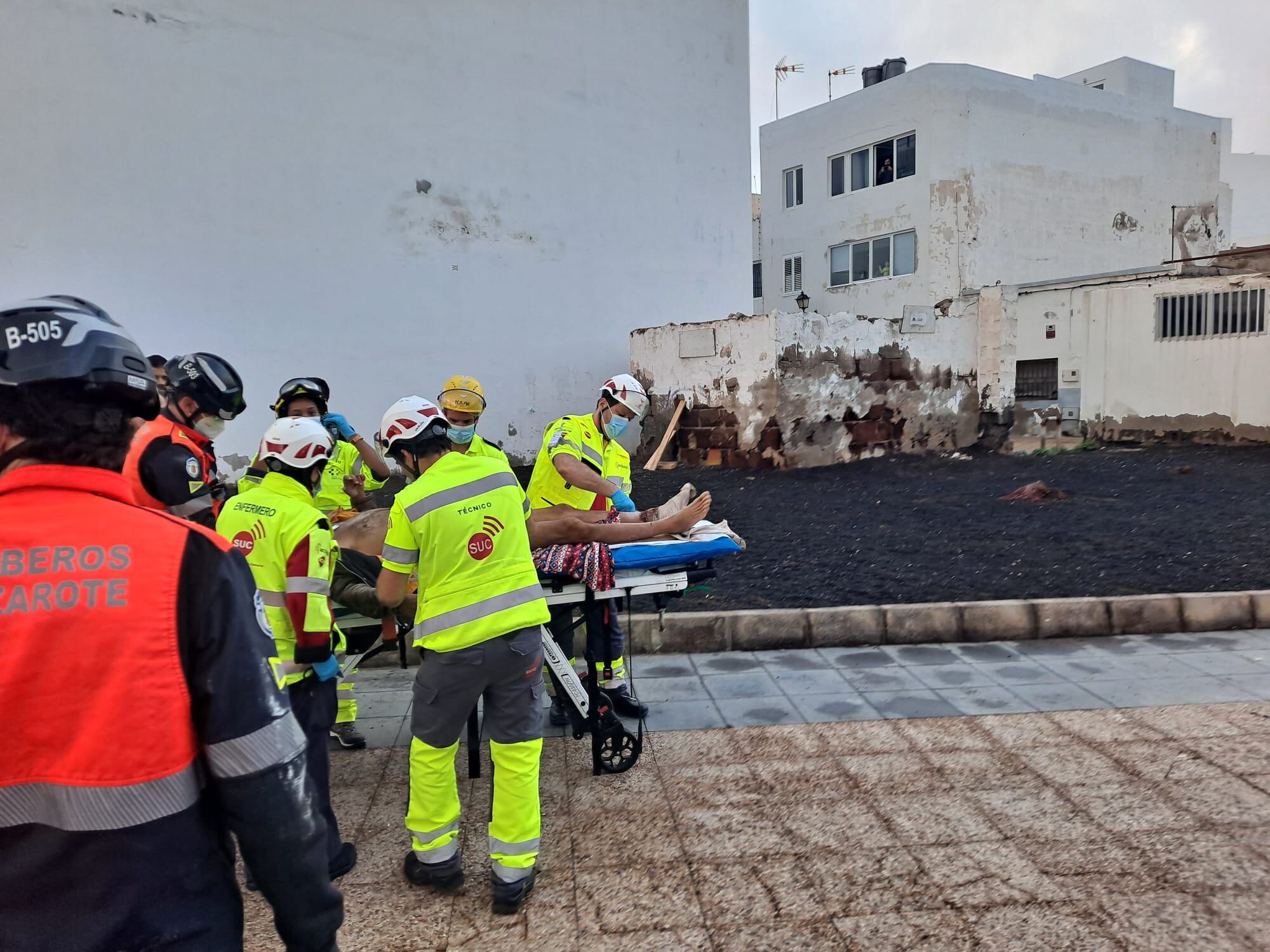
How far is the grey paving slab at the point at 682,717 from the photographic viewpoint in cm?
433

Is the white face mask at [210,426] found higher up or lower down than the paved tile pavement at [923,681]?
higher up

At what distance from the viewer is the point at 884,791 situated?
3.55m

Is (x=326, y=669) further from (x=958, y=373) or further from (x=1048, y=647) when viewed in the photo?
(x=958, y=373)

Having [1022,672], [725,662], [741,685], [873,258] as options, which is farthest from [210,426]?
[873,258]

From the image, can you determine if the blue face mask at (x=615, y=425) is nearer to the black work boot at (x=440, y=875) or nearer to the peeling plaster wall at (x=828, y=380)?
the black work boot at (x=440, y=875)

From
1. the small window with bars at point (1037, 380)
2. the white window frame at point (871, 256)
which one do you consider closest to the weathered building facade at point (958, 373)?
the small window with bars at point (1037, 380)

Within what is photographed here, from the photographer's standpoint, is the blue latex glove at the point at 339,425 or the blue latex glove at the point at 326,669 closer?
the blue latex glove at the point at 326,669

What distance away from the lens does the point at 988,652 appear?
5.41 metres

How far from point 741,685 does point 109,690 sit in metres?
4.13

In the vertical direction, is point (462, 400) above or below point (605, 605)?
above

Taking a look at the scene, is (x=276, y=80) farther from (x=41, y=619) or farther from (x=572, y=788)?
(x=41, y=619)

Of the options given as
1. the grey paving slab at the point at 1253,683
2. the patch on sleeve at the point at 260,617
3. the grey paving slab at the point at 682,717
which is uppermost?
the patch on sleeve at the point at 260,617

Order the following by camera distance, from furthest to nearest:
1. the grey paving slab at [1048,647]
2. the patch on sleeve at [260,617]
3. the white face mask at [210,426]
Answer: the grey paving slab at [1048,647] < the white face mask at [210,426] < the patch on sleeve at [260,617]

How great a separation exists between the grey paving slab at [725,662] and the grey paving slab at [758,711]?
491 mm
